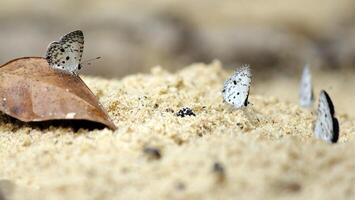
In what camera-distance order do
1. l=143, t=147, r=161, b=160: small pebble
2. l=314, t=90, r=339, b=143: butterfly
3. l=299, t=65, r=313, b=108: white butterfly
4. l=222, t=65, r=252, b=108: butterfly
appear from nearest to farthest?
l=143, t=147, r=161, b=160: small pebble → l=314, t=90, r=339, b=143: butterfly → l=222, t=65, r=252, b=108: butterfly → l=299, t=65, r=313, b=108: white butterfly

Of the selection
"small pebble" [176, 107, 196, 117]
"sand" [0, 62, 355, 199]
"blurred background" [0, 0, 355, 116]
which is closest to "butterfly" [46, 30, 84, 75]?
"sand" [0, 62, 355, 199]

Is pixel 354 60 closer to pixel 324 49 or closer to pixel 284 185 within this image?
pixel 324 49

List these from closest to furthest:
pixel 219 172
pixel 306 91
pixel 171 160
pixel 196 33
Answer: pixel 219 172, pixel 171 160, pixel 306 91, pixel 196 33

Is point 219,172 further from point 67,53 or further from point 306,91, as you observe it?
point 306,91

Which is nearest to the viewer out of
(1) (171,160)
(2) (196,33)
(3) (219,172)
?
(3) (219,172)

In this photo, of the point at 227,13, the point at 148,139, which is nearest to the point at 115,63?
the point at 227,13

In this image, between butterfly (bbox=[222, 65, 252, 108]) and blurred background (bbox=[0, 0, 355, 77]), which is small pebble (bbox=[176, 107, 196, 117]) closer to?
butterfly (bbox=[222, 65, 252, 108])

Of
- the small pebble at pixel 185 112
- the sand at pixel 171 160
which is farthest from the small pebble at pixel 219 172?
the small pebble at pixel 185 112

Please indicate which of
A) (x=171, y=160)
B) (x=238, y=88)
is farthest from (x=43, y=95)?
(x=238, y=88)
